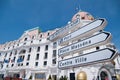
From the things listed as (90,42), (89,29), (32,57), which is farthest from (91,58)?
(32,57)

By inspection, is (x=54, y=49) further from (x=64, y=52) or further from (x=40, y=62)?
(x=64, y=52)

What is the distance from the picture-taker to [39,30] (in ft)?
134

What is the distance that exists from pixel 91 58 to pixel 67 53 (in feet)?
6.55

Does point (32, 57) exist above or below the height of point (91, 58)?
above

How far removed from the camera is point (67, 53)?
7430 millimetres

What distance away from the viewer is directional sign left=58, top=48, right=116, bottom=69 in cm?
491

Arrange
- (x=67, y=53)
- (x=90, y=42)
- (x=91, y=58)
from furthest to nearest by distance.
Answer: (x=67, y=53), (x=90, y=42), (x=91, y=58)

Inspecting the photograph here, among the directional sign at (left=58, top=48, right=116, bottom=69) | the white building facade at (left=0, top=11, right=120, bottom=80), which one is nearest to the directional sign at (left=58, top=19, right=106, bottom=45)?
the white building facade at (left=0, top=11, right=120, bottom=80)

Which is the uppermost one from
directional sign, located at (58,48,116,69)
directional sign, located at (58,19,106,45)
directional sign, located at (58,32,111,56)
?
directional sign, located at (58,19,106,45)

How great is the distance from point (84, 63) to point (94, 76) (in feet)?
51.0

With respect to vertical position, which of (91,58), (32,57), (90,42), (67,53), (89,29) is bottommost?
(91,58)

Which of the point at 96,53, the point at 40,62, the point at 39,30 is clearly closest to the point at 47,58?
the point at 40,62

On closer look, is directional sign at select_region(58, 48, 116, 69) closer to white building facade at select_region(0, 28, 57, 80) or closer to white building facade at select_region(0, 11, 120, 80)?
white building facade at select_region(0, 11, 120, 80)

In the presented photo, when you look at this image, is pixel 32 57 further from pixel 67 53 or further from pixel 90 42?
pixel 90 42
